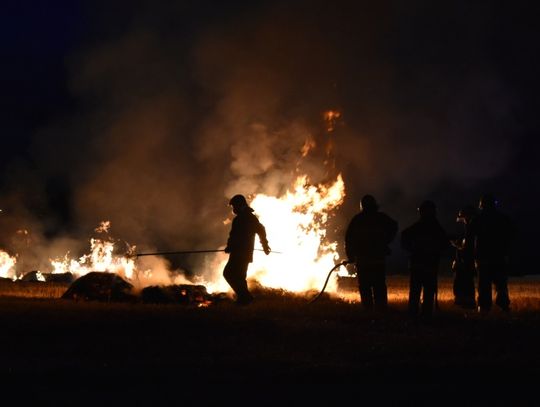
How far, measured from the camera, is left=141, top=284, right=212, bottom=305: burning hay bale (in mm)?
16156

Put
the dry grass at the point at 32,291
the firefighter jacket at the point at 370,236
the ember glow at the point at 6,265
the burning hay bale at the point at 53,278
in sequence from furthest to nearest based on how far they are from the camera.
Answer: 1. the ember glow at the point at 6,265
2. the burning hay bale at the point at 53,278
3. the dry grass at the point at 32,291
4. the firefighter jacket at the point at 370,236

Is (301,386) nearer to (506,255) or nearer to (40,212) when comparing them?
(506,255)

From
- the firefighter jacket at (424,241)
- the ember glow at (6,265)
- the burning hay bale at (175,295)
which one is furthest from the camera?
the ember glow at (6,265)

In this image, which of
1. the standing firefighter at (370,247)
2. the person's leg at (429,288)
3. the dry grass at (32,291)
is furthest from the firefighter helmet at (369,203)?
the dry grass at (32,291)

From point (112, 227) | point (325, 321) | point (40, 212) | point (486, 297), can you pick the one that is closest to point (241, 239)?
point (325, 321)

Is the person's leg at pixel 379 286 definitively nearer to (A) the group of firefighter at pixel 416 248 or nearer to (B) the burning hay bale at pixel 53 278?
(A) the group of firefighter at pixel 416 248

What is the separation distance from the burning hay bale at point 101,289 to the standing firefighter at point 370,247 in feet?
20.0

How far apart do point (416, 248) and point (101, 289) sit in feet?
26.6

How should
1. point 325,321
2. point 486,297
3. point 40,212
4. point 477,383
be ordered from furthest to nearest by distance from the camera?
point 40,212
point 486,297
point 325,321
point 477,383

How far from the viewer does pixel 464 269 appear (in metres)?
14.3

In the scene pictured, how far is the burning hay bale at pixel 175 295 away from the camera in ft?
53.0

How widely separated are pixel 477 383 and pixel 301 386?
5.12 feet

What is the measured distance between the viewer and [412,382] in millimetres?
6664

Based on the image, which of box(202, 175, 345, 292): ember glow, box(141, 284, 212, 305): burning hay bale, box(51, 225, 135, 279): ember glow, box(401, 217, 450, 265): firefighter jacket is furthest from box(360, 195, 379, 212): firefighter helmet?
box(51, 225, 135, 279): ember glow
